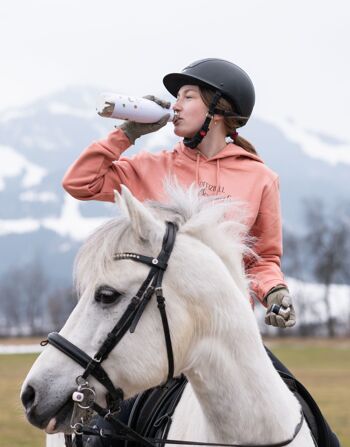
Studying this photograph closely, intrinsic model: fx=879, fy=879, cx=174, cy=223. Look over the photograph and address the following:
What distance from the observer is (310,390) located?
27.4m

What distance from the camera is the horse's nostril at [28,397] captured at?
158 inches

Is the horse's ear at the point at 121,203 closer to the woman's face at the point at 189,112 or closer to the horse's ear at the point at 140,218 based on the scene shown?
the horse's ear at the point at 140,218

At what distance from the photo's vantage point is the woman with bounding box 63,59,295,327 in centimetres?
511

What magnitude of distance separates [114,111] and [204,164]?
805 millimetres

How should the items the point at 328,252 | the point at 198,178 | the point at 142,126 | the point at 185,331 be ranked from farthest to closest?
1. the point at 328,252
2. the point at 198,178
3. the point at 142,126
4. the point at 185,331

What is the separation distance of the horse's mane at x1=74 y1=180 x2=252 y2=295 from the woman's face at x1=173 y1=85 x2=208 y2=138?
59 cm

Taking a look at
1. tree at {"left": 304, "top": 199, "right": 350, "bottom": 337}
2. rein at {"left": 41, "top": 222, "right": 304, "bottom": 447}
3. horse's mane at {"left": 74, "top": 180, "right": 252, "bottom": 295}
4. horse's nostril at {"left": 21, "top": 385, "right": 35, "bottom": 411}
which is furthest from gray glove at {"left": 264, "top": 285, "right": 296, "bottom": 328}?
tree at {"left": 304, "top": 199, "right": 350, "bottom": 337}

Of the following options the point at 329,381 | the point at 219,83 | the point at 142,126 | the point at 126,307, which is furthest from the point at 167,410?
the point at 329,381

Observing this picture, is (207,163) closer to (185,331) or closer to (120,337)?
(185,331)

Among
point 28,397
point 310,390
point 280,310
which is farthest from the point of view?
point 310,390

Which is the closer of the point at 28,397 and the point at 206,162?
the point at 28,397

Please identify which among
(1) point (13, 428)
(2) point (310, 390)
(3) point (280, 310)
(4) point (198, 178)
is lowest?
(2) point (310, 390)

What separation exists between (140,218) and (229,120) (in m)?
1.43

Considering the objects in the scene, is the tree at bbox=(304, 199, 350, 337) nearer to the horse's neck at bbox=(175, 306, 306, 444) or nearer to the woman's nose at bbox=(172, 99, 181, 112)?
the woman's nose at bbox=(172, 99, 181, 112)
